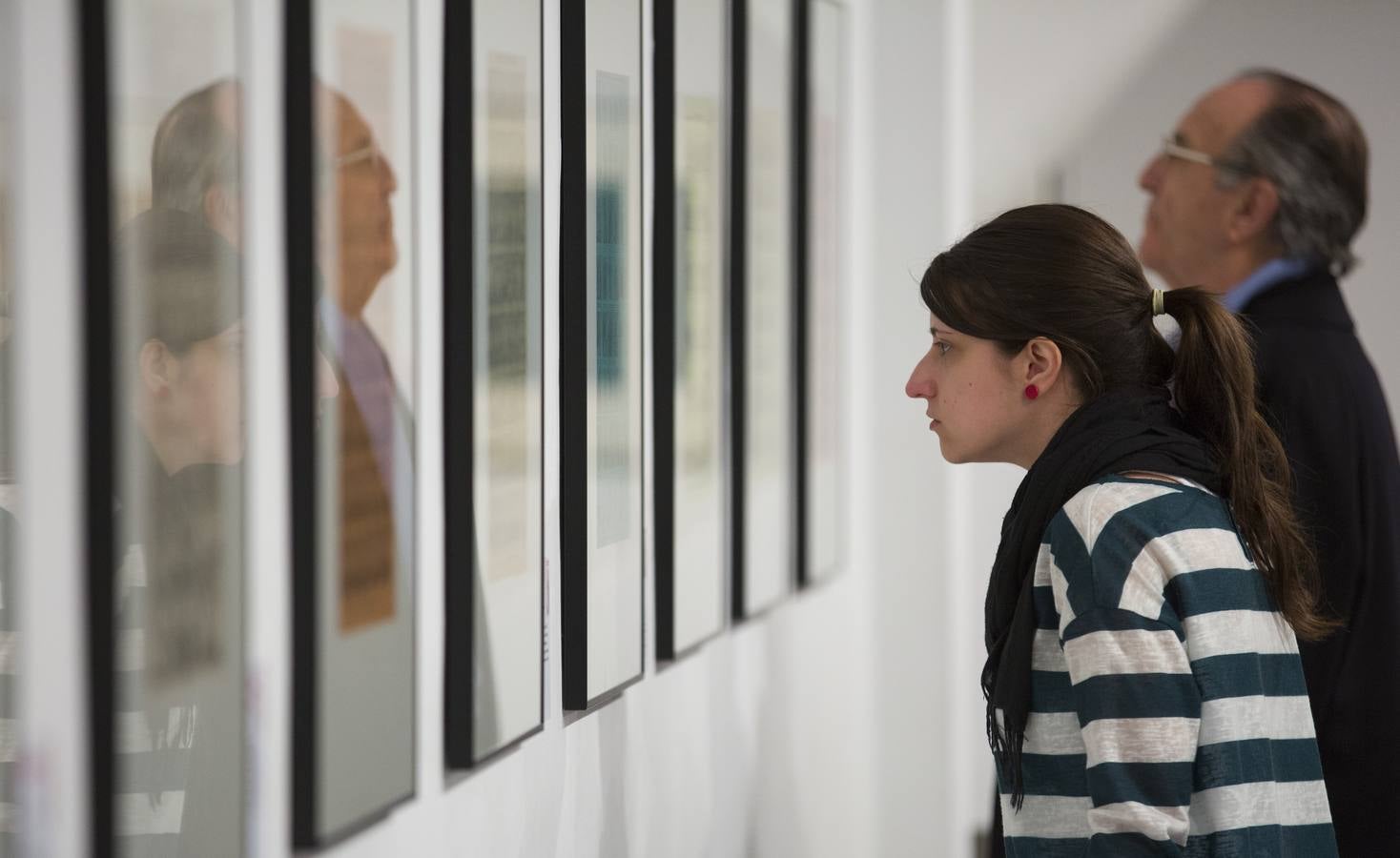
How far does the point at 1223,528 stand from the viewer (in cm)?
153

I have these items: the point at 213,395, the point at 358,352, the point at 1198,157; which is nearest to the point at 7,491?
the point at 213,395

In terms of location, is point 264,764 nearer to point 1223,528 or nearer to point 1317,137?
point 1223,528

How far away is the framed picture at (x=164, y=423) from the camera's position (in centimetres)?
105

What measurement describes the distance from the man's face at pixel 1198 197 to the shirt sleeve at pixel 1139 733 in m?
1.49

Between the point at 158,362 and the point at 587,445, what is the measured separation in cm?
88

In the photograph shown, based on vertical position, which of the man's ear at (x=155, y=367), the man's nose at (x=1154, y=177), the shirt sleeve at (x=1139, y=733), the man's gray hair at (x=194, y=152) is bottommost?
the shirt sleeve at (x=1139, y=733)

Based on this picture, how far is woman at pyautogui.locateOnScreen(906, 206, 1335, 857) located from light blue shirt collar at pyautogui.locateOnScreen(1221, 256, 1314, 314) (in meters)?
0.83

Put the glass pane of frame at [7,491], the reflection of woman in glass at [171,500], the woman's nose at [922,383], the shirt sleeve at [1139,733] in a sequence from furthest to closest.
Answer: the woman's nose at [922,383] → the shirt sleeve at [1139,733] → the reflection of woman in glass at [171,500] → the glass pane of frame at [7,491]

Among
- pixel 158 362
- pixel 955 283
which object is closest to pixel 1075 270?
pixel 955 283

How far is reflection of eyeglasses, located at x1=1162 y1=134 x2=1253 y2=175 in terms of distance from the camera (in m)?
2.74

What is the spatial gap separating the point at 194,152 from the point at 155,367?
0.60 feet

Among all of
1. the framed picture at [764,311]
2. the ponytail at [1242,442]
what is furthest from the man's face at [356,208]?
the framed picture at [764,311]

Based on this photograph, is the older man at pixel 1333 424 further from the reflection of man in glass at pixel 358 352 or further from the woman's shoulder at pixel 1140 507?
the reflection of man in glass at pixel 358 352

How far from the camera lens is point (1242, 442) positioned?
163 centimetres
